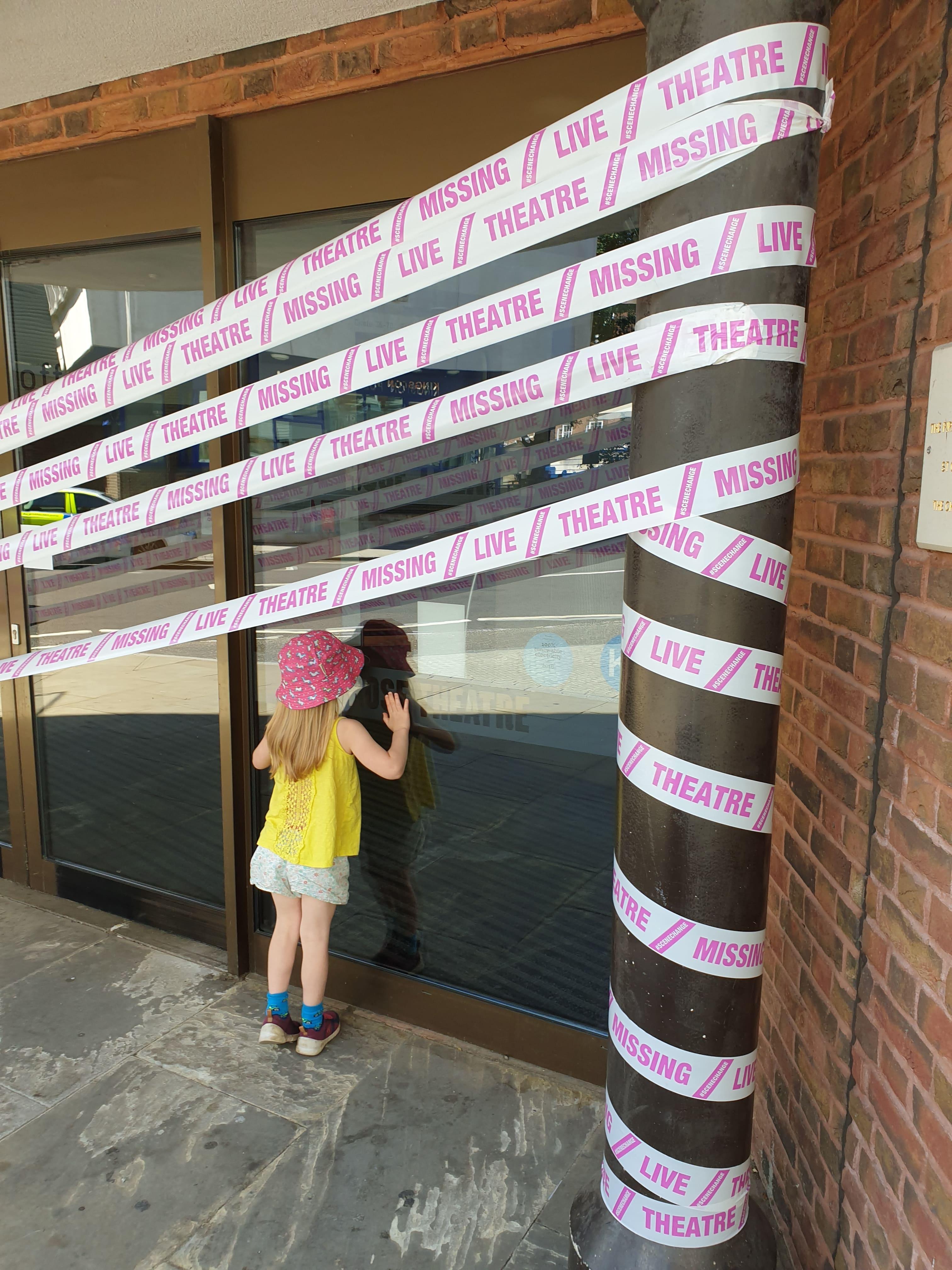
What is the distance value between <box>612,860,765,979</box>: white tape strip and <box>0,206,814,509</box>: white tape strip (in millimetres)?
1112

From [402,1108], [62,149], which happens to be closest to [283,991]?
[402,1108]

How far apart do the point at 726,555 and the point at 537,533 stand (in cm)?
44

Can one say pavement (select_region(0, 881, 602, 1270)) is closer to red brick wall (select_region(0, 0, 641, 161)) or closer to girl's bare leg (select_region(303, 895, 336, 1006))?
girl's bare leg (select_region(303, 895, 336, 1006))

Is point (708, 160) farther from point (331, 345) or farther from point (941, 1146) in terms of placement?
point (331, 345)

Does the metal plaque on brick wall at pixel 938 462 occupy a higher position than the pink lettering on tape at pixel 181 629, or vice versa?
the metal plaque on brick wall at pixel 938 462

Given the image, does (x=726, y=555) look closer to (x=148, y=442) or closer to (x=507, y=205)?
(x=507, y=205)

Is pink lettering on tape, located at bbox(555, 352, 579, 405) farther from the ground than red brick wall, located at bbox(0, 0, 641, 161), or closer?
closer

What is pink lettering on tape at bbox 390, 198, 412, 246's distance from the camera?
2217 millimetres

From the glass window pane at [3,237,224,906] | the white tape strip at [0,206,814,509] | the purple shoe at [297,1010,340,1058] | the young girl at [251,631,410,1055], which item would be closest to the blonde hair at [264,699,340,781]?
the young girl at [251,631,410,1055]

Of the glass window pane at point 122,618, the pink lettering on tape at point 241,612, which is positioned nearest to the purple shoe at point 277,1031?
the glass window pane at point 122,618

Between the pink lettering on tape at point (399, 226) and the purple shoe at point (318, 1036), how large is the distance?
9.62 feet

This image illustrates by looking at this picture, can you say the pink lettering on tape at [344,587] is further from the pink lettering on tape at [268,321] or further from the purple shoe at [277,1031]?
the purple shoe at [277,1031]

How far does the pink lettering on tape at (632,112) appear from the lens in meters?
1.76

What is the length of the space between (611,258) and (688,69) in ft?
1.11
